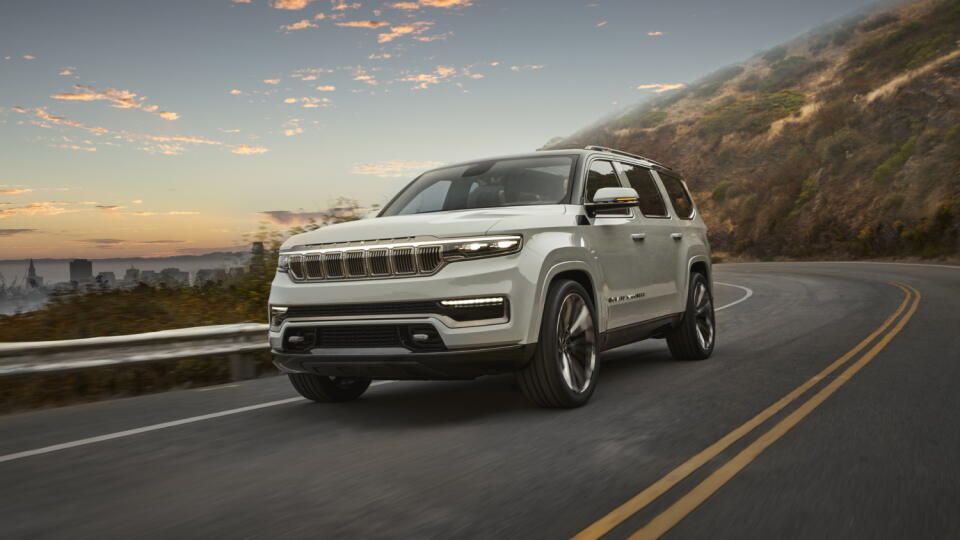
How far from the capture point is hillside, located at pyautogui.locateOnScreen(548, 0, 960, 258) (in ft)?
143

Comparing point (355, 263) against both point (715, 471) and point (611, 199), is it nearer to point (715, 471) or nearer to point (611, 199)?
point (611, 199)

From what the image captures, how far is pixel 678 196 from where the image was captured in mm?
9742

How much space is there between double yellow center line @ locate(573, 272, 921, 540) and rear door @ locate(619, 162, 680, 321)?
147 cm

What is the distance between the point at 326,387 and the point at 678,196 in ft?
15.2

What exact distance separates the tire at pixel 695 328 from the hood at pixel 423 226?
9.72 feet

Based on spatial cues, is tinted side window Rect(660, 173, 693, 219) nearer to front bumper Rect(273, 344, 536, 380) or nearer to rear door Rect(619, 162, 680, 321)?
rear door Rect(619, 162, 680, 321)

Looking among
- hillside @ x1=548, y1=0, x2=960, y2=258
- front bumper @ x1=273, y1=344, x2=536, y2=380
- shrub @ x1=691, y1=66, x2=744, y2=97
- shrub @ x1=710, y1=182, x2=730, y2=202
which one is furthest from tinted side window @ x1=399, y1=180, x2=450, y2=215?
shrub @ x1=691, y1=66, x2=744, y2=97

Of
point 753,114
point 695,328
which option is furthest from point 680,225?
point 753,114

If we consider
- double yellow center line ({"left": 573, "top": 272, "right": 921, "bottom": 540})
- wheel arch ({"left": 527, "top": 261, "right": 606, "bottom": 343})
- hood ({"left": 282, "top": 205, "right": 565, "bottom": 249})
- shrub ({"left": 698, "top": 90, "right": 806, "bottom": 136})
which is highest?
shrub ({"left": 698, "top": 90, "right": 806, "bottom": 136})

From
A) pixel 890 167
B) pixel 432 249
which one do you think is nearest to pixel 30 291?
pixel 432 249

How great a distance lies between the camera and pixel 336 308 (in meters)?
6.11

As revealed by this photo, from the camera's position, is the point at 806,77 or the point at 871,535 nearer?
the point at 871,535

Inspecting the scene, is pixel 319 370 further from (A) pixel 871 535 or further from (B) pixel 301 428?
(A) pixel 871 535

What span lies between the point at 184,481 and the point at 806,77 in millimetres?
87583
